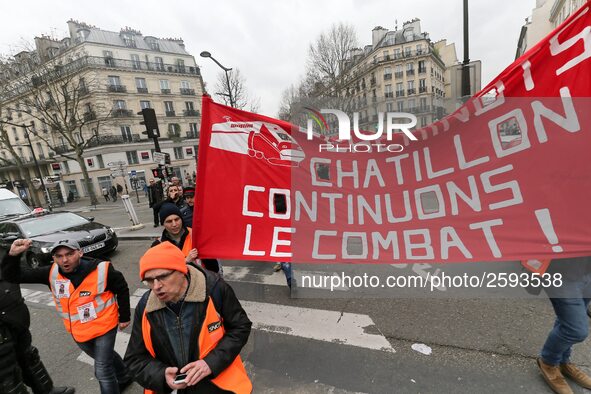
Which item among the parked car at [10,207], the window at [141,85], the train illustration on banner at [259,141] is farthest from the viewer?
the window at [141,85]

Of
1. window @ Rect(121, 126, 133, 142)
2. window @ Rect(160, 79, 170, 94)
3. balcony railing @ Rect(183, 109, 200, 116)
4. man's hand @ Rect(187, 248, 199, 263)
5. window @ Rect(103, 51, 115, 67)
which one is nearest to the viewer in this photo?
man's hand @ Rect(187, 248, 199, 263)

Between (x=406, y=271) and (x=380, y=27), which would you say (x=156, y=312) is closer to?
(x=406, y=271)

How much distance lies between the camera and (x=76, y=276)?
2.49 metres

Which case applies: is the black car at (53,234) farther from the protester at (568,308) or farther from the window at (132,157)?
the window at (132,157)

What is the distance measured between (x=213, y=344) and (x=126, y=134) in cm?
4339

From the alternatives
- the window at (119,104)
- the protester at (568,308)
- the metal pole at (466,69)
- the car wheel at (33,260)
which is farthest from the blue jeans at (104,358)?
the window at (119,104)

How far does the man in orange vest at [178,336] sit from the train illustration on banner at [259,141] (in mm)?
1371

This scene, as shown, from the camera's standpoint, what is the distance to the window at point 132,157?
1475 inches

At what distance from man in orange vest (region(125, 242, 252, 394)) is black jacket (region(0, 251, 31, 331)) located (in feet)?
4.59

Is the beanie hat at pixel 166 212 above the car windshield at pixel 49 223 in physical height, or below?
above

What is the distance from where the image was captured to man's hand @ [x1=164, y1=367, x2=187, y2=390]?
164cm

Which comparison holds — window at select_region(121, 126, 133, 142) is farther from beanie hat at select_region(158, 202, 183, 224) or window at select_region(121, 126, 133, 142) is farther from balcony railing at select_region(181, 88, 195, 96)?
beanie hat at select_region(158, 202, 183, 224)

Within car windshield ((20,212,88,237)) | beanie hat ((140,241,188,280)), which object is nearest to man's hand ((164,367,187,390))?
beanie hat ((140,241,188,280))

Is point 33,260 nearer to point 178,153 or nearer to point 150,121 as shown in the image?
point 150,121
